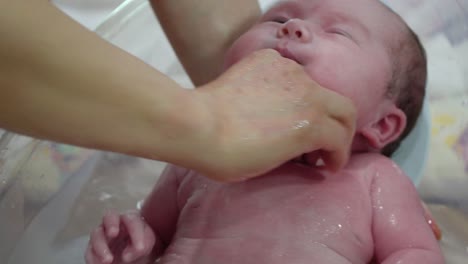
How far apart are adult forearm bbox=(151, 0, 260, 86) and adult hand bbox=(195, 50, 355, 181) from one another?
0.78 ft

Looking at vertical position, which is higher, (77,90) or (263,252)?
(77,90)

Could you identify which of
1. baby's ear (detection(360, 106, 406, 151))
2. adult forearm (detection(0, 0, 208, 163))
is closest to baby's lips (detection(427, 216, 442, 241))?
baby's ear (detection(360, 106, 406, 151))

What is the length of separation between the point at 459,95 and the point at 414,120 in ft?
0.82

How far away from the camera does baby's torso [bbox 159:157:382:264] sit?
30.9 inches

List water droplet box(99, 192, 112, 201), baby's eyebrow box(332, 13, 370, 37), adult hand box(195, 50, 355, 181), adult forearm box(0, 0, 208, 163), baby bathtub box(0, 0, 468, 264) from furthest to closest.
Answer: water droplet box(99, 192, 112, 201), baby bathtub box(0, 0, 468, 264), baby's eyebrow box(332, 13, 370, 37), adult hand box(195, 50, 355, 181), adult forearm box(0, 0, 208, 163)

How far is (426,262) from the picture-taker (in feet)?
2.61

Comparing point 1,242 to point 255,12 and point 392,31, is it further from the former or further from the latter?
point 392,31

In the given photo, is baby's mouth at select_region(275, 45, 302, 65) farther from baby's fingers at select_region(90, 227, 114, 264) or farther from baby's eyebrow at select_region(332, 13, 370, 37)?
baby's fingers at select_region(90, 227, 114, 264)

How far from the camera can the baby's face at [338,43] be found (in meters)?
0.80

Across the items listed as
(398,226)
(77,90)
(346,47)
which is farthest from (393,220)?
(77,90)

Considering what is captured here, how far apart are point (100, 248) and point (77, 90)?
14.1 inches

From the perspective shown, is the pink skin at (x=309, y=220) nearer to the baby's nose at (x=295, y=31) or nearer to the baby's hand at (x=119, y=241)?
the baby's hand at (x=119, y=241)

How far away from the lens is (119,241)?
82cm

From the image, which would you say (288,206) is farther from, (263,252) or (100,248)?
(100,248)
